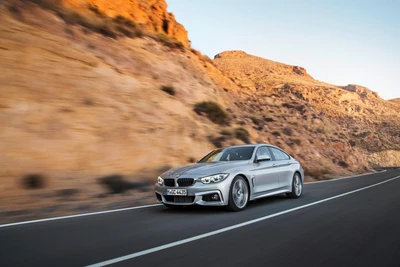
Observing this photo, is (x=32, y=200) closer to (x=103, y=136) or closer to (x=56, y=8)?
(x=103, y=136)

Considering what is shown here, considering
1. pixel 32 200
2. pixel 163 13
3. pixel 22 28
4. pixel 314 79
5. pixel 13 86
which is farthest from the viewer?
pixel 314 79

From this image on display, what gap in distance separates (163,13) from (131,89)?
52.3 ft

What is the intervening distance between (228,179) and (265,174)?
1.58 meters

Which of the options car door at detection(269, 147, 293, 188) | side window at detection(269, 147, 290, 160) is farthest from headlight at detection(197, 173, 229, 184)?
side window at detection(269, 147, 290, 160)

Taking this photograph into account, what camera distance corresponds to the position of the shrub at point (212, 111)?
23.0 metres

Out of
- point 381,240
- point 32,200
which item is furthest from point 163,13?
point 381,240

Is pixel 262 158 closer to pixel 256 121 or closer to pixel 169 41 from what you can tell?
pixel 256 121

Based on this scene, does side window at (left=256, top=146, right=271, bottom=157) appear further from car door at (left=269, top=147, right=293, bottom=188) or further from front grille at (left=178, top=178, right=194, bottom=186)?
front grille at (left=178, top=178, right=194, bottom=186)

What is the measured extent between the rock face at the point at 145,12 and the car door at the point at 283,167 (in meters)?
17.9

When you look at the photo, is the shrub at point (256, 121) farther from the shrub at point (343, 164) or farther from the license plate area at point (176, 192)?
the license plate area at point (176, 192)

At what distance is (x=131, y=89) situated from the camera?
18.9m

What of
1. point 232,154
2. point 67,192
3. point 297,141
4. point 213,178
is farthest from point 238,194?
point 297,141

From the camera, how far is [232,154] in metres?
9.35

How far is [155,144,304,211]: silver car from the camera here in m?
7.74
